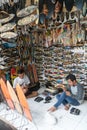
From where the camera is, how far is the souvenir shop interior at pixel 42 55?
2.55 m

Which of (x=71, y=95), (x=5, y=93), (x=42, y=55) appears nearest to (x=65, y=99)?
(x=71, y=95)

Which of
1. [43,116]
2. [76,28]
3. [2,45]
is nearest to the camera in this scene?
[43,116]

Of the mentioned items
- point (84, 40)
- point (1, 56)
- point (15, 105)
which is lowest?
point (15, 105)

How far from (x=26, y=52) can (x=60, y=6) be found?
6.84ft

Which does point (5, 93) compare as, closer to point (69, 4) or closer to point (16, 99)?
point (16, 99)

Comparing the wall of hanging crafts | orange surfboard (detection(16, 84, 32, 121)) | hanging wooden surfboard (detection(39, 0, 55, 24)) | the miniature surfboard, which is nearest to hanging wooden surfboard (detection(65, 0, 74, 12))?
hanging wooden surfboard (detection(39, 0, 55, 24))

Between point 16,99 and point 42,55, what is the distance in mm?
1707

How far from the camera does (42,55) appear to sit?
4312mm

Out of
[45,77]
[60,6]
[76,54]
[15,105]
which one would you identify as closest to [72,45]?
[76,54]

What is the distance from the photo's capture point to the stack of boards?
2.63 metres

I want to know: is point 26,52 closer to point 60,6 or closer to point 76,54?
point 76,54

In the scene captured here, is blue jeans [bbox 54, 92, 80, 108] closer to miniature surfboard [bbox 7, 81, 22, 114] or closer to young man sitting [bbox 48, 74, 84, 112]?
young man sitting [bbox 48, 74, 84, 112]

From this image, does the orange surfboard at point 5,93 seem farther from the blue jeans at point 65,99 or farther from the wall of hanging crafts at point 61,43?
the wall of hanging crafts at point 61,43

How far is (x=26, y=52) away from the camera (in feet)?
14.3
